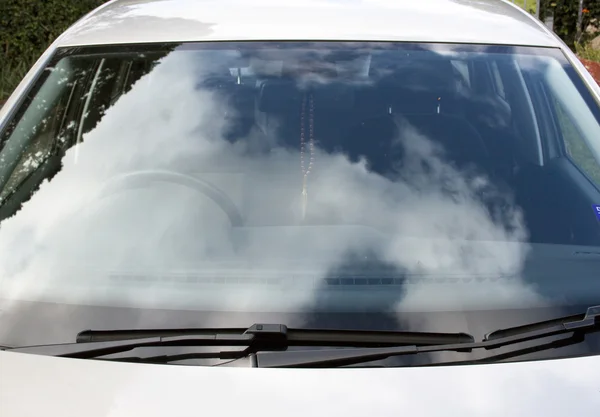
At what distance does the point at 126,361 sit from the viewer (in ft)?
4.69

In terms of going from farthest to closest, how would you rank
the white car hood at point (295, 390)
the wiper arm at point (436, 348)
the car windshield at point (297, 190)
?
the car windshield at point (297, 190)
the wiper arm at point (436, 348)
the white car hood at point (295, 390)

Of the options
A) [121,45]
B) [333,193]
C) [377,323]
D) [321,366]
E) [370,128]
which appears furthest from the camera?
[121,45]

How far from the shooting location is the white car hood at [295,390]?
1.29 m

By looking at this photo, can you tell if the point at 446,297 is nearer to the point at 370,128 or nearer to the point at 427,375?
the point at 427,375

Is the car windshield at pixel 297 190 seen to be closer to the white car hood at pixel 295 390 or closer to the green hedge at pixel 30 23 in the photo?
the white car hood at pixel 295 390

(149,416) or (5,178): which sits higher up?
(5,178)

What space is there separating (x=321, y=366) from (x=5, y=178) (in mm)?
1083

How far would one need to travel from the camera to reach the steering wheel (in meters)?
1.86

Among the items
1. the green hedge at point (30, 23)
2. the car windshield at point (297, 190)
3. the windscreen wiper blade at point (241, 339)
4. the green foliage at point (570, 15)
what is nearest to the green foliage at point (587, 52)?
the green foliage at point (570, 15)

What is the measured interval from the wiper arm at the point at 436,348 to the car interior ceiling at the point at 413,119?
14.1 inches

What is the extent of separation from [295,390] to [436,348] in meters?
0.33

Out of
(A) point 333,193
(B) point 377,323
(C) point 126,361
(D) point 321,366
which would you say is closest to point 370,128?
(A) point 333,193

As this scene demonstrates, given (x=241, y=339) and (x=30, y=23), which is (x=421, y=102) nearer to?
(x=241, y=339)

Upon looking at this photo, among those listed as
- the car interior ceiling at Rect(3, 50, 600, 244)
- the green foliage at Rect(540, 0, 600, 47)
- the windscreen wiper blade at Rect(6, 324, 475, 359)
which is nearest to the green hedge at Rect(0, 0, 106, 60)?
the car interior ceiling at Rect(3, 50, 600, 244)
